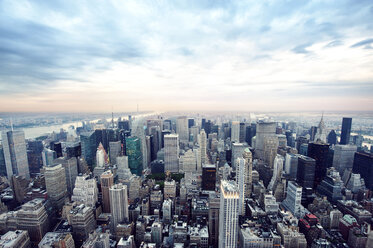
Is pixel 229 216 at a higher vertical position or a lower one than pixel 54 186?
higher

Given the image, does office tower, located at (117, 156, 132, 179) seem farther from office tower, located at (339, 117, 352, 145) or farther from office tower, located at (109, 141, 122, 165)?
office tower, located at (339, 117, 352, 145)

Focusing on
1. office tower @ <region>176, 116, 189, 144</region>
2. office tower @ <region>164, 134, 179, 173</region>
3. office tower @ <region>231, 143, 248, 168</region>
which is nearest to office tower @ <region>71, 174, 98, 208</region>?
office tower @ <region>164, 134, 179, 173</region>

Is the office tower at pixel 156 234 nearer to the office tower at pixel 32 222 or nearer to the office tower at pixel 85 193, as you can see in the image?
the office tower at pixel 85 193

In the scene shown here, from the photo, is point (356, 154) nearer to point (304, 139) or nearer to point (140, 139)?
point (304, 139)

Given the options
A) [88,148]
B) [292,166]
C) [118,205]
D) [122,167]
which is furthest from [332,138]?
[88,148]

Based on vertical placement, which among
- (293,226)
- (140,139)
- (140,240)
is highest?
(140,139)

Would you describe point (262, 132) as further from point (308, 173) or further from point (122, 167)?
point (122, 167)

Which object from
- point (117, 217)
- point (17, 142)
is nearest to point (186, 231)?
point (117, 217)
